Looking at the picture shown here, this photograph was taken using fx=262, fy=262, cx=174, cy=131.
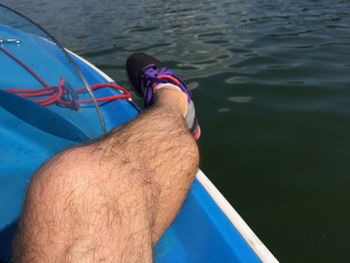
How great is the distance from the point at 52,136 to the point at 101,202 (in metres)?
0.75

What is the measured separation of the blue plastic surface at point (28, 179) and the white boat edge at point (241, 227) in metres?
0.02

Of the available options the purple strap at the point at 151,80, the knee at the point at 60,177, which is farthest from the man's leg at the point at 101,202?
the purple strap at the point at 151,80

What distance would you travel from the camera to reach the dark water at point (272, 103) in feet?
4.29

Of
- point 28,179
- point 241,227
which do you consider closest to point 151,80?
point 28,179

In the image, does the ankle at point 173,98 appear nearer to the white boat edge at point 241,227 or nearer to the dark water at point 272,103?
the white boat edge at point 241,227

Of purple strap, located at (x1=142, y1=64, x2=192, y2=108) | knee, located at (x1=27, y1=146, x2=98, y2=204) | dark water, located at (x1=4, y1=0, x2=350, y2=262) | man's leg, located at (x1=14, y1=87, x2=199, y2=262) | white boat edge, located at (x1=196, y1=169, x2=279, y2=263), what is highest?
knee, located at (x1=27, y1=146, x2=98, y2=204)

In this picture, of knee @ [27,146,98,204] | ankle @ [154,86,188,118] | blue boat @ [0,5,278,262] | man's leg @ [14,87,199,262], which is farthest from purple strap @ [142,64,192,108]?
knee @ [27,146,98,204]

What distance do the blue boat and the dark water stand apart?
0.44 m

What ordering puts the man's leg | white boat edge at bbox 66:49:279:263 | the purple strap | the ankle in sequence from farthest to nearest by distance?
the purple strap → the ankle → white boat edge at bbox 66:49:279:263 → the man's leg

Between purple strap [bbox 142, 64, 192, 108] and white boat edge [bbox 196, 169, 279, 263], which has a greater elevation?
purple strap [bbox 142, 64, 192, 108]

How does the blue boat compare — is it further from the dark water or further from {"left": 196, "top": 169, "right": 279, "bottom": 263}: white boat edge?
the dark water

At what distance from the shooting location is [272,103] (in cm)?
216

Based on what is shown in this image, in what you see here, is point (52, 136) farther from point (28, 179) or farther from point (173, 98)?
point (173, 98)

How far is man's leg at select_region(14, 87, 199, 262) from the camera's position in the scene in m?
0.55
